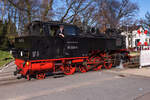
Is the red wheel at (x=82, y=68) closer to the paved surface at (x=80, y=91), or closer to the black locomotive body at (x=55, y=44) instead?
the black locomotive body at (x=55, y=44)

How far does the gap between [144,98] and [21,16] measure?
25118 millimetres

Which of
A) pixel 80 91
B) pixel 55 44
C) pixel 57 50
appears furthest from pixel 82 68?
pixel 80 91

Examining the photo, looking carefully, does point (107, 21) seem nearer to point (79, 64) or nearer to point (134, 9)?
point (134, 9)

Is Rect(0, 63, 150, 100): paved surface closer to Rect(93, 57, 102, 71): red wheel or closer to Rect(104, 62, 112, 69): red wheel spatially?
Rect(93, 57, 102, 71): red wheel

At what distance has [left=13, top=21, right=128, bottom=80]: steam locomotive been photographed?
7012 mm

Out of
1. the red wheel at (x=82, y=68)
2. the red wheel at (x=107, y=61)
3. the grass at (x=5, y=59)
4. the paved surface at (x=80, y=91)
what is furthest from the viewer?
the grass at (x=5, y=59)

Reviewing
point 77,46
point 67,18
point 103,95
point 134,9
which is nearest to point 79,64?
point 77,46

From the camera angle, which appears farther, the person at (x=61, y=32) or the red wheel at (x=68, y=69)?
the red wheel at (x=68, y=69)

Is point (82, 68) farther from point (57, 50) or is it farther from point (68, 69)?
point (57, 50)

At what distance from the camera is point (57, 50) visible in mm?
7699

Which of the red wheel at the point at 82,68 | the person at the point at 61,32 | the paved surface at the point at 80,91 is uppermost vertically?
the person at the point at 61,32

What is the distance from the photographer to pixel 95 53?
9.70m

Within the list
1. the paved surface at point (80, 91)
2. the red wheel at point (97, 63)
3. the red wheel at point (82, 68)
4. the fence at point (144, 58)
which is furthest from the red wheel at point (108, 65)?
the paved surface at point (80, 91)

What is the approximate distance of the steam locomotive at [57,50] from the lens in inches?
276
